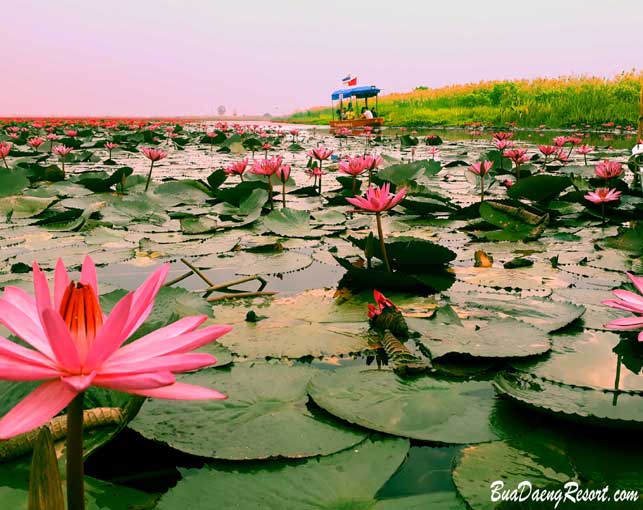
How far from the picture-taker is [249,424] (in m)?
0.89

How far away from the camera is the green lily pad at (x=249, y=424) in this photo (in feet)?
2.65

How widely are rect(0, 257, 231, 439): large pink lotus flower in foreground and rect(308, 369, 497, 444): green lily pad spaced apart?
1.52 feet

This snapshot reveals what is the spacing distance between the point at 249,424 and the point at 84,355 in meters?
0.44

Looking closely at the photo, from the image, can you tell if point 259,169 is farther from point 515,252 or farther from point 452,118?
point 452,118

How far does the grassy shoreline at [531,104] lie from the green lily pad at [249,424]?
1434 centimetres

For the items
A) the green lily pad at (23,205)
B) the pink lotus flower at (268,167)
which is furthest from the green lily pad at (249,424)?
the green lily pad at (23,205)

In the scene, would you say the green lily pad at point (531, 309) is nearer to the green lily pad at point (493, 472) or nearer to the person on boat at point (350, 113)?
the green lily pad at point (493, 472)

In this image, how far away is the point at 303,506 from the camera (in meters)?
0.69

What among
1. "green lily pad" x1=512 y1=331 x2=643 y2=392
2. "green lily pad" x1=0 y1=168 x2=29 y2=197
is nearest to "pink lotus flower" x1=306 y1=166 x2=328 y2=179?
"green lily pad" x1=0 y1=168 x2=29 y2=197

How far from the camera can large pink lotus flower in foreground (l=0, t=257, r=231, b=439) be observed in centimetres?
43

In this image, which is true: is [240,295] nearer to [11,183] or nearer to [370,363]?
[370,363]

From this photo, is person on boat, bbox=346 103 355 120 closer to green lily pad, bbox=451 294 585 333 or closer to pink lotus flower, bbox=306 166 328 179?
pink lotus flower, bbox=306 166 328 179

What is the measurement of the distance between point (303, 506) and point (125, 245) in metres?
1.92

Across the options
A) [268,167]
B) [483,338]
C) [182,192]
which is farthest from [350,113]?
[483,338]
